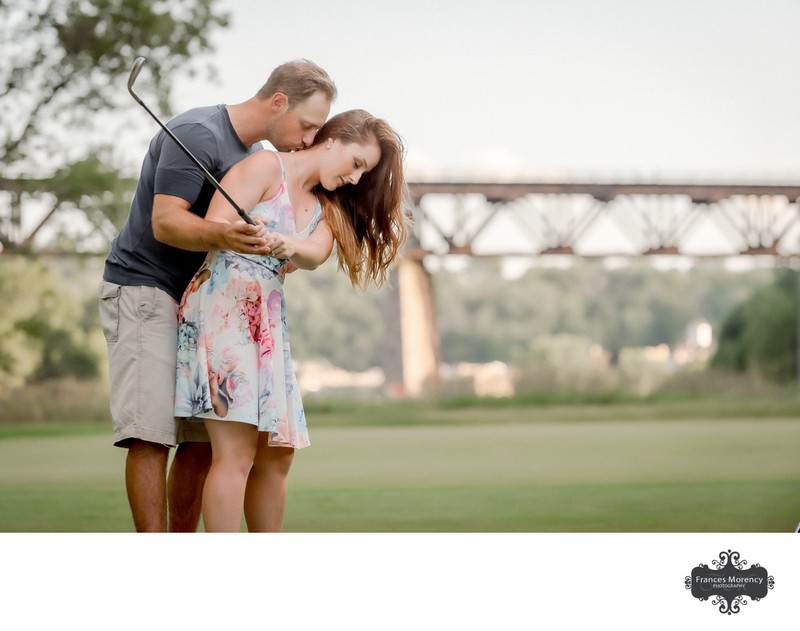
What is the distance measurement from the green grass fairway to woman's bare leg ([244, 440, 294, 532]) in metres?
1.07

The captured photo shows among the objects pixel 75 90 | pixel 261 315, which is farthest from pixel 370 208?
pixel 75 90

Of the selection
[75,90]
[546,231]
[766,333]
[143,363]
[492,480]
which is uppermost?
[75,90]

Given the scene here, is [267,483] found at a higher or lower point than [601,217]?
lower

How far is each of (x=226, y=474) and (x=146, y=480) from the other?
0.19 m

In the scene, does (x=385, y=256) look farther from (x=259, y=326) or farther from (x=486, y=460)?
(x=486, y=460)

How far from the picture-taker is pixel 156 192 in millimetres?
2201

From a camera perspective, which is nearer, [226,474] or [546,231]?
[226,474]

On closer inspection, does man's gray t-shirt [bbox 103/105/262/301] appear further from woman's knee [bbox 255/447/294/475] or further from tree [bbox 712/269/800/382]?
tree [bbox 712/269/800/382]

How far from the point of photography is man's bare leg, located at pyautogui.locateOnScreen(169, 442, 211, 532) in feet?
7.97

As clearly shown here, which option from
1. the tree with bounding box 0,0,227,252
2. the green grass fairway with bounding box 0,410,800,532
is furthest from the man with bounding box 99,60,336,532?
the tree with bounding box 0,0,227,252

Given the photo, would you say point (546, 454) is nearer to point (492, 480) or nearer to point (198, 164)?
point (492, 480)

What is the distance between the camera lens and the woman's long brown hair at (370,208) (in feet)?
7.71

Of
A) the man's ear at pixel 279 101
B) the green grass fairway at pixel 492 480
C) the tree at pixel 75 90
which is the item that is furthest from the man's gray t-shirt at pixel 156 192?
the tree at pixel 75 90
